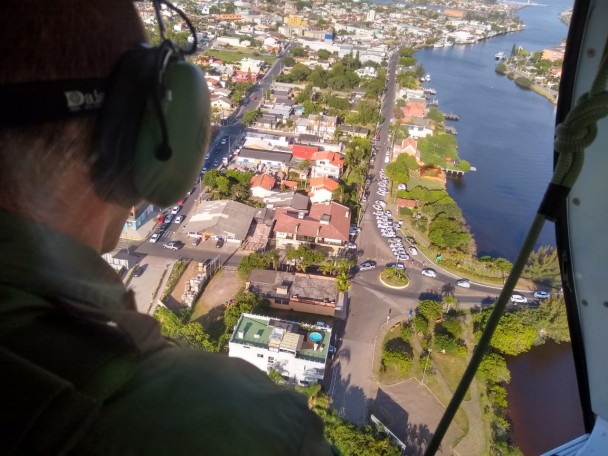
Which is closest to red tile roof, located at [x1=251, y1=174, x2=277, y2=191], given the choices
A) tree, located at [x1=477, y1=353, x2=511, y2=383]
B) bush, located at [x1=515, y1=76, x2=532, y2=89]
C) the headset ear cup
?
tree, located at [x1=477, y1=353, x2=511, y2=383]

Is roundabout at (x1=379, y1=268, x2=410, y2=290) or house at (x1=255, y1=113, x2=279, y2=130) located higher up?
house at (x1=255, y1=113, x2=279, y2=130)

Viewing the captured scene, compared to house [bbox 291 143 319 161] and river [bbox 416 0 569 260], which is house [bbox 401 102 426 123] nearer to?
river [bbox 416 0 569 260]

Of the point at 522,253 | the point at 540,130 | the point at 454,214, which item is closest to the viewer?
the point at 522,253

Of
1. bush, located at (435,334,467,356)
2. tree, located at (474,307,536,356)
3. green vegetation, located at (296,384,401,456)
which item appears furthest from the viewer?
tree, located at (474,307,536,356)

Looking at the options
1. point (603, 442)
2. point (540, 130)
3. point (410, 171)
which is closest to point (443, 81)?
point (540, 130)

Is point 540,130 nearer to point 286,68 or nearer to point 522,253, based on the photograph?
point 286,68

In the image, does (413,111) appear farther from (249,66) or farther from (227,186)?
(227,186)
